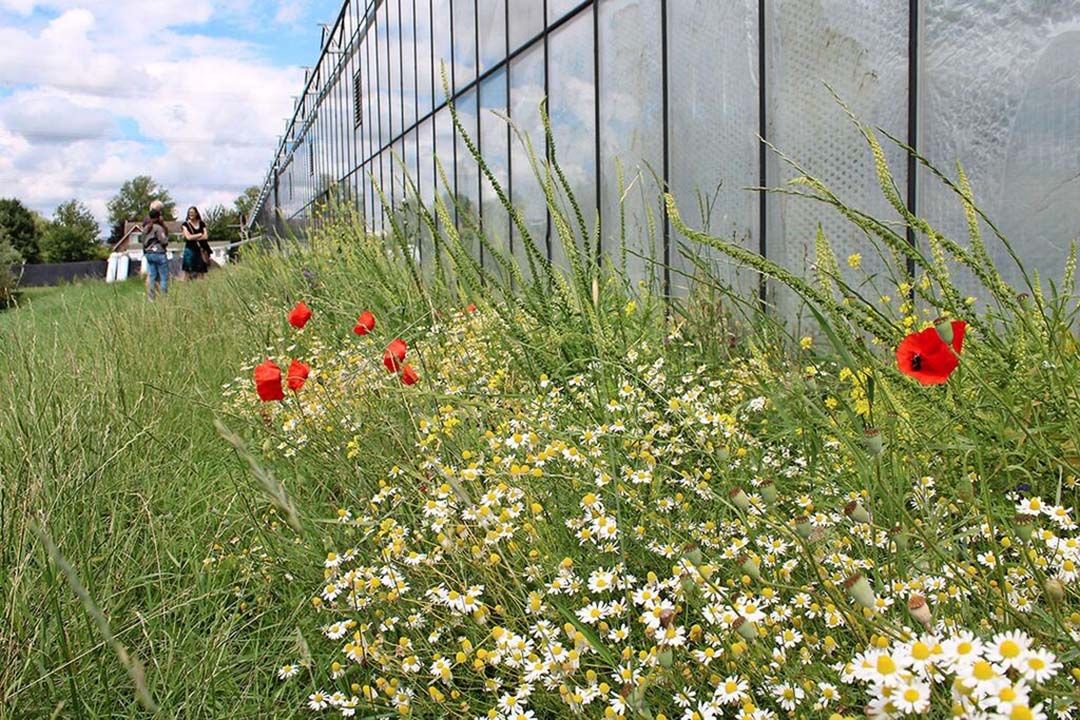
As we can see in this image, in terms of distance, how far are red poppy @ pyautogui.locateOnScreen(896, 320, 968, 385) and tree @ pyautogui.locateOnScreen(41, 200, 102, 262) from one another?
260ft

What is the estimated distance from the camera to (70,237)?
75.1 metres

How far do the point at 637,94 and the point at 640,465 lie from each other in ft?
12.2

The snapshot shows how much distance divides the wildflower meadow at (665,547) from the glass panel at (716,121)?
1.68m

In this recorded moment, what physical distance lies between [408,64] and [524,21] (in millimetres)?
4672

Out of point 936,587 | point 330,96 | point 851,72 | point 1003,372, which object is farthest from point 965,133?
point 330,96

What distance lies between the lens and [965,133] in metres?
3.04

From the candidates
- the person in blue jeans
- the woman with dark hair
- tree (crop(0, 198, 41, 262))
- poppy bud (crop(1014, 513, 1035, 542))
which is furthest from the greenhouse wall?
tree (crop(0, 198, 41, 262))

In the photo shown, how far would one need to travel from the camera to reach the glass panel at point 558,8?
5.79 metres

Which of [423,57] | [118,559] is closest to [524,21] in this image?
[423,57]

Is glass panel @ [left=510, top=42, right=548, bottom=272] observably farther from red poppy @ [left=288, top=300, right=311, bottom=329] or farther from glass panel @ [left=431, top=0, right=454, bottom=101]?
red poppy @ [left=288, top=300, right=311, bottom=329]

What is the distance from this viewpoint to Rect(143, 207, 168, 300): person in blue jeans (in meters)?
11.4

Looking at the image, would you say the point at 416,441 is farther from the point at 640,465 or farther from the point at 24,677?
the point at 24,677

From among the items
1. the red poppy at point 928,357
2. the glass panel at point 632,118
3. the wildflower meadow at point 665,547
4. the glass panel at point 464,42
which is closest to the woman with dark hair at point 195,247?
the glass panel at point 464,42

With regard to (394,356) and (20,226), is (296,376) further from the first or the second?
(20,226)
